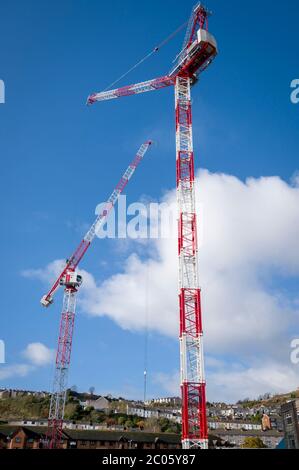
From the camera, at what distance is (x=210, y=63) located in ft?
185

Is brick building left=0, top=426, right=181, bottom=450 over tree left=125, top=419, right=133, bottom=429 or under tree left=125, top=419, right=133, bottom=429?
under

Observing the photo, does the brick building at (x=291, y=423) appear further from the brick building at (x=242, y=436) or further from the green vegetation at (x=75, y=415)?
the green vegetation at (x=75, y=415)

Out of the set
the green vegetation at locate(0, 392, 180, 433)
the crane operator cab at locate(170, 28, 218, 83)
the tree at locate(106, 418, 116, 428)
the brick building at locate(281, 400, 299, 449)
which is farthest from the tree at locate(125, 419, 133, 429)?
the crane operator cab at locate(170, 28, 218, 83)

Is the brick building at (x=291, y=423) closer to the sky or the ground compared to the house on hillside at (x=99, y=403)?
closer to the ground

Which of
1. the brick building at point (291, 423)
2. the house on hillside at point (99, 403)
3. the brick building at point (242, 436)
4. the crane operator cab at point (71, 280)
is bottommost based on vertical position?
the brick building at point (291, 423)

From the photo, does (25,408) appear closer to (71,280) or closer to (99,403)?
(99,403)

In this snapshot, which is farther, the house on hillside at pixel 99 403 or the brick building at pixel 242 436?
the house on hillside at pixel 99 403

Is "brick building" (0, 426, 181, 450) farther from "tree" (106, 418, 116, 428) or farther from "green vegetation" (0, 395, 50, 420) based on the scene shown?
"green vegetation" (0, 395, 50, 420)

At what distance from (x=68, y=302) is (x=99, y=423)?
49.3 m

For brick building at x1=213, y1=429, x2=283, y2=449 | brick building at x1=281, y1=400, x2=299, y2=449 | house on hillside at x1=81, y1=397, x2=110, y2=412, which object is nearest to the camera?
brick building at x1=281, y1=400, x2=299, y2=449

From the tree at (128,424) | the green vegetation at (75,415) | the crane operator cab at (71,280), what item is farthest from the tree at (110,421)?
the crane operator cab at (71,280)
